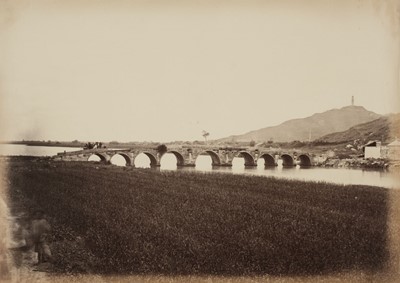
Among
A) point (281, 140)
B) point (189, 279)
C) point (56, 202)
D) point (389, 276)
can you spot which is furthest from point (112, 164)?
point (389, 276)

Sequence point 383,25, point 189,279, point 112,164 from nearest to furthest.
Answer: point 189,279
point 383,25
point 112,164

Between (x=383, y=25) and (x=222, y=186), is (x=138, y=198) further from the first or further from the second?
(x=383, y=25)

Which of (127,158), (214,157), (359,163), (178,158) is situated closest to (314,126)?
(359,163)

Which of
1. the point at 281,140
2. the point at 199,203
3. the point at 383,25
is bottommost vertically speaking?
the point at 199,203

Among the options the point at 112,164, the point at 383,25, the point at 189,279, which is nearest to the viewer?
the point at 189,279

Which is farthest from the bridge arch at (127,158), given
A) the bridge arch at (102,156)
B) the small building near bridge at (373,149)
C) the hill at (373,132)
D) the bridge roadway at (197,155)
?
the small building near bridge at (373,149)

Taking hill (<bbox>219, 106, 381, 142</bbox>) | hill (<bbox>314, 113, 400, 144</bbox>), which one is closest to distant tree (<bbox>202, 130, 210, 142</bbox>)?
A: hill (<bbox>219, 106, 381, 142</bbox>)
